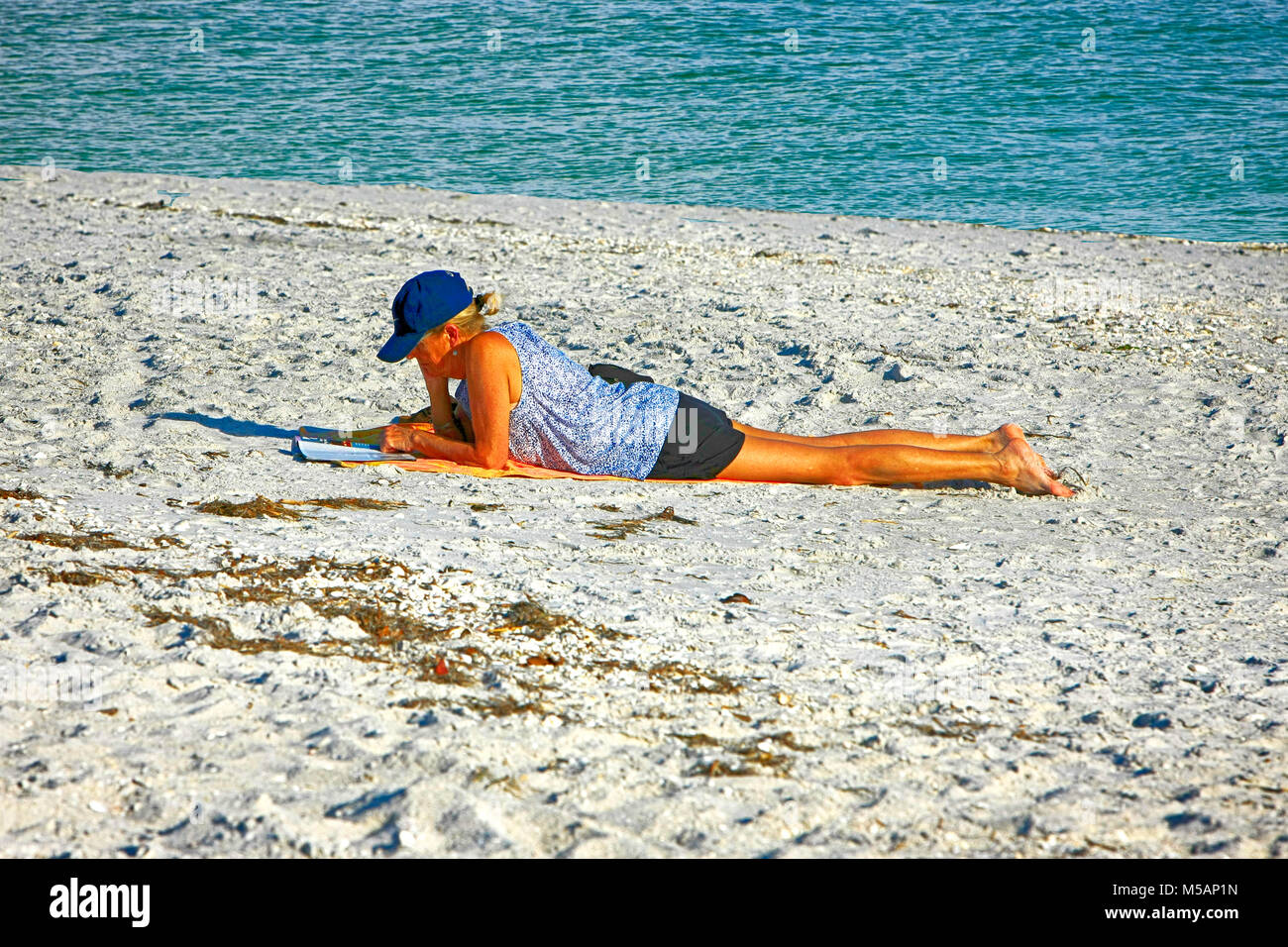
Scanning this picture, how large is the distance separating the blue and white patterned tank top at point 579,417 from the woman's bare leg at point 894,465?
38cm

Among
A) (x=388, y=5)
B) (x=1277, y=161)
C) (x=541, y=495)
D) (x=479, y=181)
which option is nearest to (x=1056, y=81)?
(x=1277, y=161)

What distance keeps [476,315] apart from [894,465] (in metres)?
1.79

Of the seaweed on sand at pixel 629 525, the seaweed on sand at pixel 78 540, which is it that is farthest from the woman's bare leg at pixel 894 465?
the seaweed on sand at pixel 78 540

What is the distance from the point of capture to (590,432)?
435 cm

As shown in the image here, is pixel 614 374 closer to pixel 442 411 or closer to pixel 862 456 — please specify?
pixel 442 411

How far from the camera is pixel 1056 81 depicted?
18.3 meters

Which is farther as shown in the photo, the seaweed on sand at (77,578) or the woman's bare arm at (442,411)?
the woman's bare arm at (442,411)

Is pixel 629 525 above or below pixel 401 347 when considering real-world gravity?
below

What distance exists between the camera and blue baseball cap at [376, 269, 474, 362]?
404 centimetres

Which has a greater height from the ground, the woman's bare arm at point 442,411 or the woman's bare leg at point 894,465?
the woman's bare arm at point 442,411

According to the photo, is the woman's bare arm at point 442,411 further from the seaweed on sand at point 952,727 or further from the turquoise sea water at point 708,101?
the turquoise sea water at point 708,101

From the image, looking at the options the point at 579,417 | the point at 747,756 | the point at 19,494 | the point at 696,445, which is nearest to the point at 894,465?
the point at 696,445

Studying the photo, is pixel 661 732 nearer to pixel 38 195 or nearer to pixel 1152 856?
pixel 1152 856

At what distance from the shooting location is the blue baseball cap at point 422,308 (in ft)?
13.3
